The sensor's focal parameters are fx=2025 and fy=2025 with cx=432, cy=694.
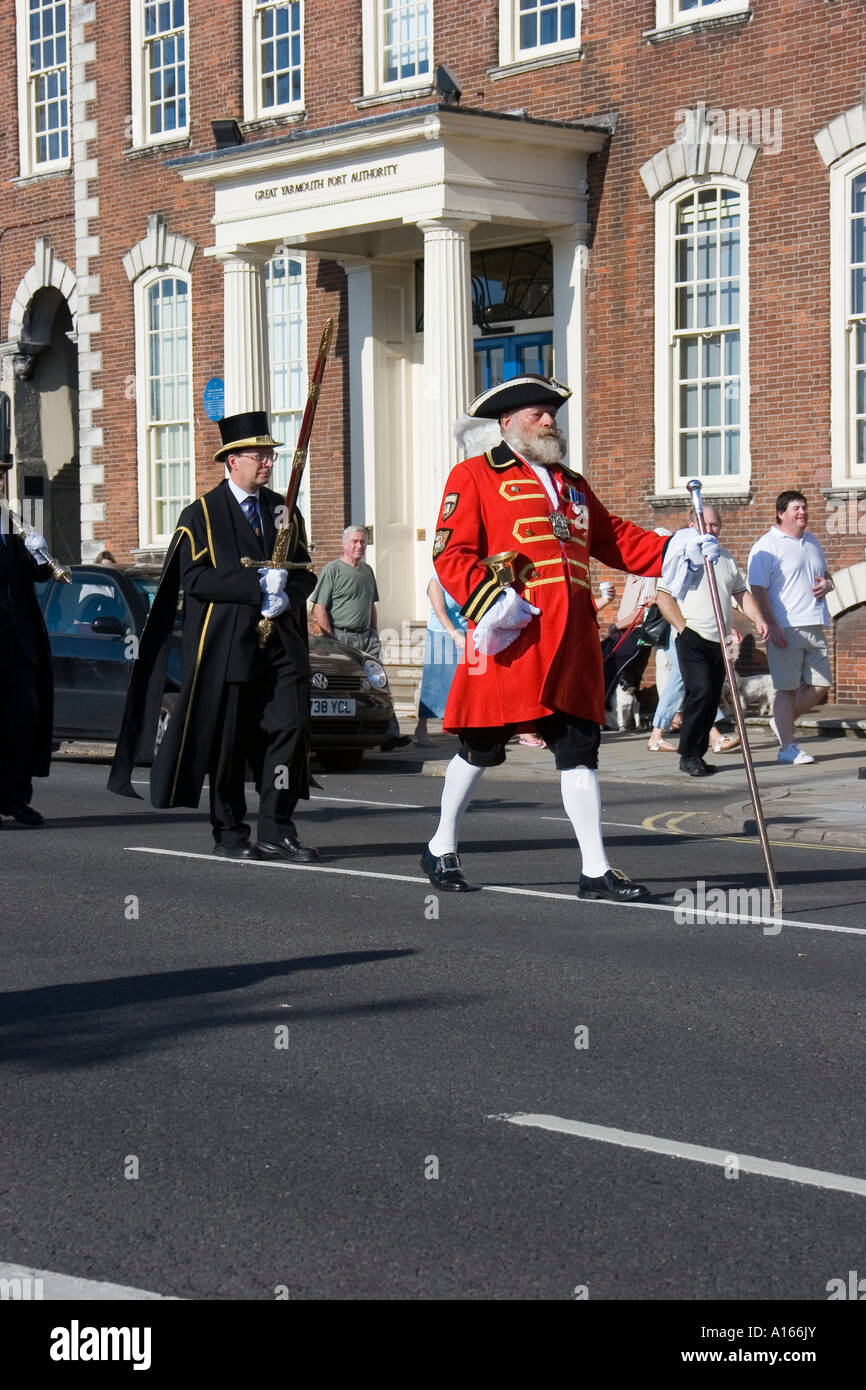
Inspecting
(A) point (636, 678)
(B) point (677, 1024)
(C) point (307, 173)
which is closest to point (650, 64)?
(C) point (307, 173)

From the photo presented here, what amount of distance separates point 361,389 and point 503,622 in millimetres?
14301

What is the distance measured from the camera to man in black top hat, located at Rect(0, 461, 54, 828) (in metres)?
11.5

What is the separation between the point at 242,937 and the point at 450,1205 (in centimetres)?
332

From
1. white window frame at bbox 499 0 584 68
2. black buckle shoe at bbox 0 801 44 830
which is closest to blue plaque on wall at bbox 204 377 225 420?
white window frame at bbox 499 0 584 68

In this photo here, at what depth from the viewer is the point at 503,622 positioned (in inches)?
326

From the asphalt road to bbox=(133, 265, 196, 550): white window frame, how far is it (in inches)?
608

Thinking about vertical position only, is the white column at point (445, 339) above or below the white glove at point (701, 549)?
above

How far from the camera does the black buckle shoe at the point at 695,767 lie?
1432cm

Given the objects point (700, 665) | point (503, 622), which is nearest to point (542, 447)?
point (503, 622)

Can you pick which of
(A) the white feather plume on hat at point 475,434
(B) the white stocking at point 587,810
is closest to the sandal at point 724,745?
(A) the white feather plume on hat at point 475,434

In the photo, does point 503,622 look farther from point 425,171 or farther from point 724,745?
point 425,171

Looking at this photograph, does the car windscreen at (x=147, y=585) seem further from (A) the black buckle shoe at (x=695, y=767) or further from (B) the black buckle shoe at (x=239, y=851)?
(B) the black buckle shoe at (x=239, y=851)

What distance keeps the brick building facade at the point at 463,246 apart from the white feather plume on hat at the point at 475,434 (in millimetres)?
553

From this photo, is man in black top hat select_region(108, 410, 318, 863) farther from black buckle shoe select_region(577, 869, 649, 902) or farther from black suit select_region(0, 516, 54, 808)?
black buckle shoe select_region(577, 869, 649, 902)
